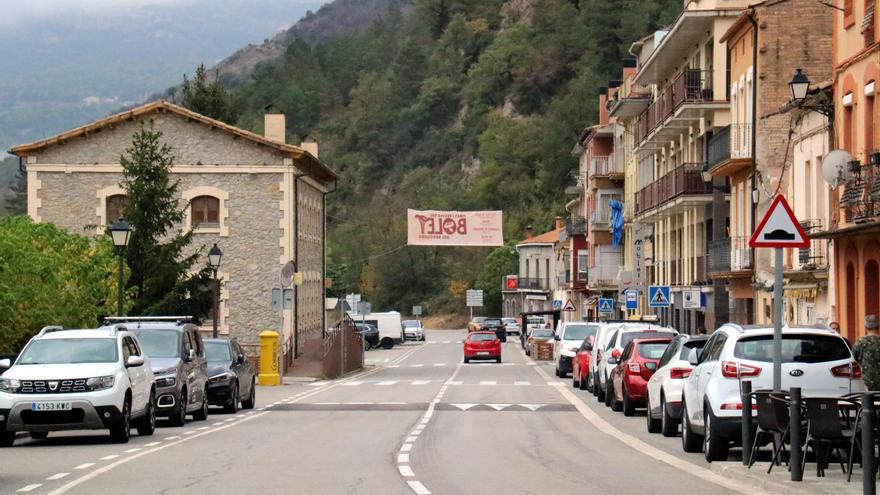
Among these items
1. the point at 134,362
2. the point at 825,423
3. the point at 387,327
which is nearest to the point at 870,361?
the point at 825,423

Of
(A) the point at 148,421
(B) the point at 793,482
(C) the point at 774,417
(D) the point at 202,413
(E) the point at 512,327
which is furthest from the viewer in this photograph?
(E) the point at 512,327

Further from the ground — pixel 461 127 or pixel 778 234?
pixel 461 127

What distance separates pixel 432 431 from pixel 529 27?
6089 inches

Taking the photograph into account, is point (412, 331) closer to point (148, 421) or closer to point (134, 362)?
point (148, 421)

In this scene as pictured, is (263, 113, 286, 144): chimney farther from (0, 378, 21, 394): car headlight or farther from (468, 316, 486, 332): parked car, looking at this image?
(0, 378, 21, 394): car headlight

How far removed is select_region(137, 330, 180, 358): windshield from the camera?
90.4ft

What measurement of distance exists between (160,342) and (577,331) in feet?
89.2

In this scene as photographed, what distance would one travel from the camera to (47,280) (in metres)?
39.6

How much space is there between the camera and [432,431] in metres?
25.2

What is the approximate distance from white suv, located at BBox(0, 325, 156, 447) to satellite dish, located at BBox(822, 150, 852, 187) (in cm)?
1414

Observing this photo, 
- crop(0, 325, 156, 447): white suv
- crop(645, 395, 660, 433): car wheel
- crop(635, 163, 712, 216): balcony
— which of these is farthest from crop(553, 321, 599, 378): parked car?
crop(0, 325, 156, 447): white suv

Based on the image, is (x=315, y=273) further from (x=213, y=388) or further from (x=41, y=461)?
(x=41, y=461)

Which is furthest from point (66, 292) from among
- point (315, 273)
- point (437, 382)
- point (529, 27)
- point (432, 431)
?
point (529, 27)

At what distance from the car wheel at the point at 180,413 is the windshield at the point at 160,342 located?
2.60 feet
